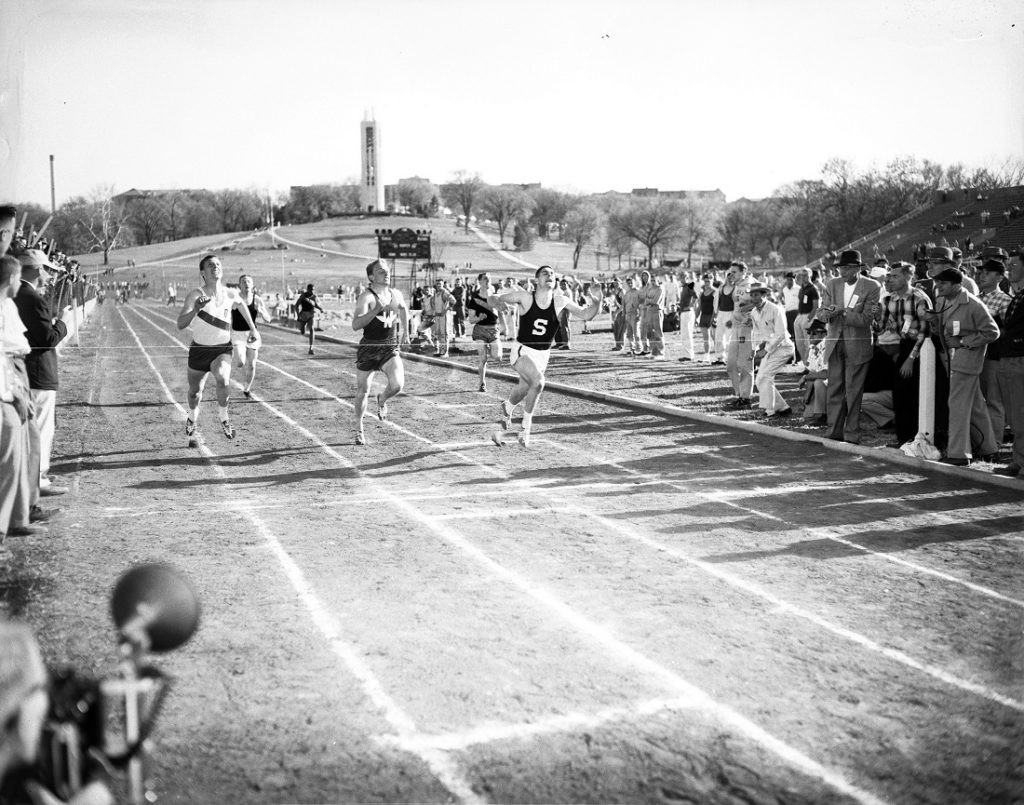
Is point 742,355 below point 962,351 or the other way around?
below

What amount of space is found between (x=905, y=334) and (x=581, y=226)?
378 cm

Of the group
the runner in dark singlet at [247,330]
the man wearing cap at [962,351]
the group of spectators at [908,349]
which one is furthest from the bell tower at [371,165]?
the man wearing cap at [962,351]

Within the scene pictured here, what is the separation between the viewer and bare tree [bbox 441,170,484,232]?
25.3 ft

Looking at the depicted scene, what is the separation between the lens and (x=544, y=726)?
3584mm

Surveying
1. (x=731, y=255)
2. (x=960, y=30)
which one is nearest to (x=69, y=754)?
(x=960, y=30)

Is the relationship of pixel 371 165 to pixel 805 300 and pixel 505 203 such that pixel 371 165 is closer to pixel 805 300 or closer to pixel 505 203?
pixel 505 203

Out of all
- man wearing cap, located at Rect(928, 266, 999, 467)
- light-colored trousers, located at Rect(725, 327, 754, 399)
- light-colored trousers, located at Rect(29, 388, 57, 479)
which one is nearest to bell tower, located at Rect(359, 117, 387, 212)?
light-colored trousers, located at Rect(29, 388, 57, 479)

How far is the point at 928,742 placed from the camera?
3520 millimetres

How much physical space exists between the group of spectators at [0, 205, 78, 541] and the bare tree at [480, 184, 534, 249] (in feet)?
10.9

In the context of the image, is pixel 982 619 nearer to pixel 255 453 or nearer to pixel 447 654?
pixel 447 654

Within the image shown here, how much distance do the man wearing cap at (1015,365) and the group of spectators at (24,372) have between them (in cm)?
755

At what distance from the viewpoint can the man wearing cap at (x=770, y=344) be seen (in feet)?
40.0

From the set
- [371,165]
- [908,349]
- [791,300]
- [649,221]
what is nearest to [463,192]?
[371,165]

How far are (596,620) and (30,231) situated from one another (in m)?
3.73
